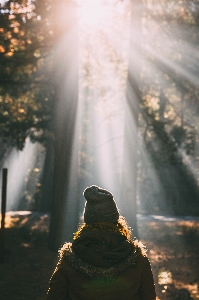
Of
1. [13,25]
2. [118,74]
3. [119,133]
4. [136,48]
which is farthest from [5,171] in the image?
[119,133]

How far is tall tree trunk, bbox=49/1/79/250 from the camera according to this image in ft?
39.7

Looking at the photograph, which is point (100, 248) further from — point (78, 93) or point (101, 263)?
point (78, 93)

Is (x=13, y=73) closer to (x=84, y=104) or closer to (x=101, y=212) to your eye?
(x=101, y=212)

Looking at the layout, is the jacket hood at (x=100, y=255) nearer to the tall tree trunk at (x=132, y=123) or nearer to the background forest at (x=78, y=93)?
the background forest at (x=78, y=93)

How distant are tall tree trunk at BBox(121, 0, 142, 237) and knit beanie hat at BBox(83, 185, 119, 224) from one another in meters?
11.0

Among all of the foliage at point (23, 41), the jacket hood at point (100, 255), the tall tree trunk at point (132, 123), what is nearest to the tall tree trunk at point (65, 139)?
the foliage at point (23, 41)

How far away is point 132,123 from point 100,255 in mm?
11411

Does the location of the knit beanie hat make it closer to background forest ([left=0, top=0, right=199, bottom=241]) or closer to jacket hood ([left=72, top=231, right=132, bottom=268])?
jacket hood ([left=72, top=231, right=132, bottom=268])

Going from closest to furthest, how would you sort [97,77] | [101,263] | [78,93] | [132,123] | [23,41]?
[101,263] < [78,93] < [132,123] < [23,41] < [97,77]

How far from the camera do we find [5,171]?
9.61 meters

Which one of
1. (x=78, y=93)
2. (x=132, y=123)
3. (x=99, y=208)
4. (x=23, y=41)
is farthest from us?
(x=23, y=41)

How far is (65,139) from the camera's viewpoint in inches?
481

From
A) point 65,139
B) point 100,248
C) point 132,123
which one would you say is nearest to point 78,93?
point 65,139

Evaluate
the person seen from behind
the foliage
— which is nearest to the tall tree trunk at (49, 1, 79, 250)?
the foliage
